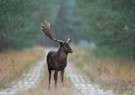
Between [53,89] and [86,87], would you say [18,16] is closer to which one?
[86,87]

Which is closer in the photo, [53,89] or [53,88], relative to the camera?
[53,89]

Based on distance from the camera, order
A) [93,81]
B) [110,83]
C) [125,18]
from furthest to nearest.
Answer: [125,18]
[93,81]
[110,83]

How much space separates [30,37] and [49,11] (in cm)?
617

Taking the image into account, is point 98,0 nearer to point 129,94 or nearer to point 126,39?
point 126,39

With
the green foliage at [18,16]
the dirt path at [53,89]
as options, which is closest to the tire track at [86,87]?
the dirt path at [53,89]

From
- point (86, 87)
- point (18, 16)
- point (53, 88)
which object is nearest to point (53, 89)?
point (53, 88)

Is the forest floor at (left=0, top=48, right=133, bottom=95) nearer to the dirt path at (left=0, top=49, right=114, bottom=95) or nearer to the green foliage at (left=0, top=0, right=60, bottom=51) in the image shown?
the dirt path at (left=0, top=49, right=114, bottom=95)

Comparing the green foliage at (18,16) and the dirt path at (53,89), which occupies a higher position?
the green foliage at (18,16)

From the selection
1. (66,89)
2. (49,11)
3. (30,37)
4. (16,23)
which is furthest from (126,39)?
(49,11)

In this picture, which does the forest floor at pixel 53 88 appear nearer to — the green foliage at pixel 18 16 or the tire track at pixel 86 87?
the tire track at pixel 86 87

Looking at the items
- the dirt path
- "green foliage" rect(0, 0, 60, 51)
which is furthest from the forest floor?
"green foliage" rect(0, 0, 60, 51)

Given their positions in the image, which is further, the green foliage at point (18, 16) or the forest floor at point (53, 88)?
the green foliage at point (18, 16)

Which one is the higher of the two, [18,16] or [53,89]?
[18,16]

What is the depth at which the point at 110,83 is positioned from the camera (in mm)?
21781
